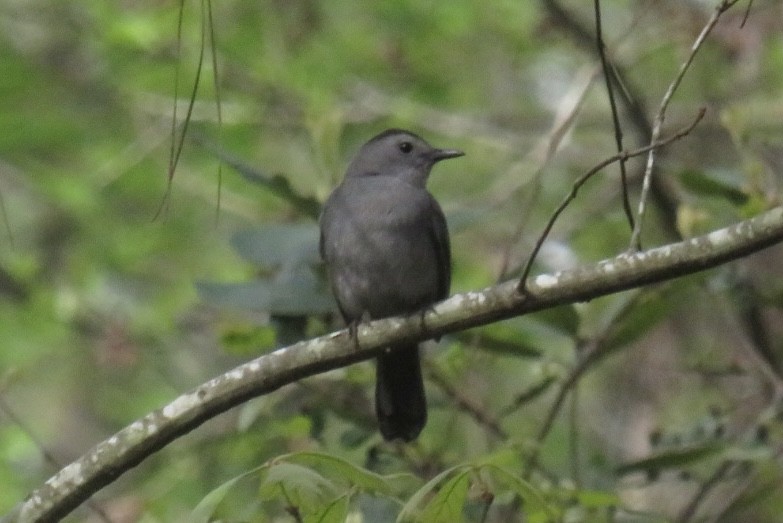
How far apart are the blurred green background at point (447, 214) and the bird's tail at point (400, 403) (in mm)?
99

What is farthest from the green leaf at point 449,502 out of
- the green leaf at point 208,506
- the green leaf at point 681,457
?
the green leaf at point 681,457

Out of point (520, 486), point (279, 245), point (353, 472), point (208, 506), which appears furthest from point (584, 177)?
point (279, 245)

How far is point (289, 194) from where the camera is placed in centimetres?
507

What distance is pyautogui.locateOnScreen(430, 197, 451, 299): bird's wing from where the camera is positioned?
5.32 metres

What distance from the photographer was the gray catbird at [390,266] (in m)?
5.09

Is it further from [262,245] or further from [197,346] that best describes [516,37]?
[262,245]

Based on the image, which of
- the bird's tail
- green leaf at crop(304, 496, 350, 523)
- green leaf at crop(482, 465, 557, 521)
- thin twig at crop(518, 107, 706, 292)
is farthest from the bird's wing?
green leaf at crop(304, 496, 350, 523)

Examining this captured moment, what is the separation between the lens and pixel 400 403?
5.08 m

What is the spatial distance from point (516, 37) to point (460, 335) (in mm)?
3856

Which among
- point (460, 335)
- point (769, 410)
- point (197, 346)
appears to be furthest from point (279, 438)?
point (197, 346)

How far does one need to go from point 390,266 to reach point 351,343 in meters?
1.57

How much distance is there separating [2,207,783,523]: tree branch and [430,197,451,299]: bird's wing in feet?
5.17

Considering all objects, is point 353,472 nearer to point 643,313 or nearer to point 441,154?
point 643,313

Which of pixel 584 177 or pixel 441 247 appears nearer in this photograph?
pixel 584 177
